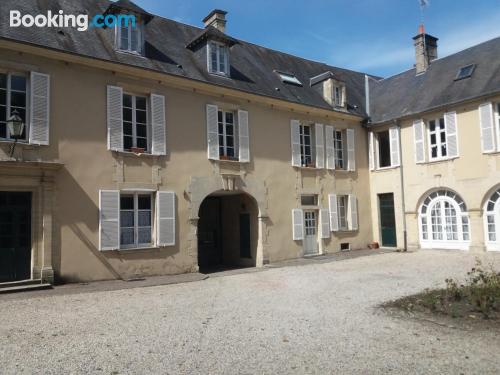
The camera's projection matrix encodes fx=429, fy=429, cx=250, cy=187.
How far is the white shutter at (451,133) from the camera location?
13.9m

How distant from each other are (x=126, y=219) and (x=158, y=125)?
2.49 m

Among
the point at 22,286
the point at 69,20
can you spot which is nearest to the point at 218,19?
the point at 69,20

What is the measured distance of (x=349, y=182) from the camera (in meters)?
15.7

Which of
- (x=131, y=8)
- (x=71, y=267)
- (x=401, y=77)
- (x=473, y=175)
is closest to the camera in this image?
(x=71, y=267)

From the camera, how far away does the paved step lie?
823cm

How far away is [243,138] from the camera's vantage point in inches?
497

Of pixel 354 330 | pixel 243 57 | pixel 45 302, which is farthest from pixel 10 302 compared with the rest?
pixel 243 57

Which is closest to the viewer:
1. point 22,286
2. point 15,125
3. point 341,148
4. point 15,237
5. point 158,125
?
point 15,125

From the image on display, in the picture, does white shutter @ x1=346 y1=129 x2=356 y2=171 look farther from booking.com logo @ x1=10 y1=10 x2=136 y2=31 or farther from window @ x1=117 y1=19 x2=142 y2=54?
booking.com logo @ x1=10 y1=10 x2=136 y2=31

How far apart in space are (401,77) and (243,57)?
7263mm

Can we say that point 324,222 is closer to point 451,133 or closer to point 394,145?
point 394,145

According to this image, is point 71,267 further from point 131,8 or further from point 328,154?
point 328,154

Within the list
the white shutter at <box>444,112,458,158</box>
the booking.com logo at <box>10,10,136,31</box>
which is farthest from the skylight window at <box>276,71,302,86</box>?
the booking.com logo at <box>10,10,136,31</box>

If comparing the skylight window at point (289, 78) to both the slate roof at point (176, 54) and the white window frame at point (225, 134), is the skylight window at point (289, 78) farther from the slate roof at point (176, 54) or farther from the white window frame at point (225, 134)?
the white window frame at point (225, 134)
